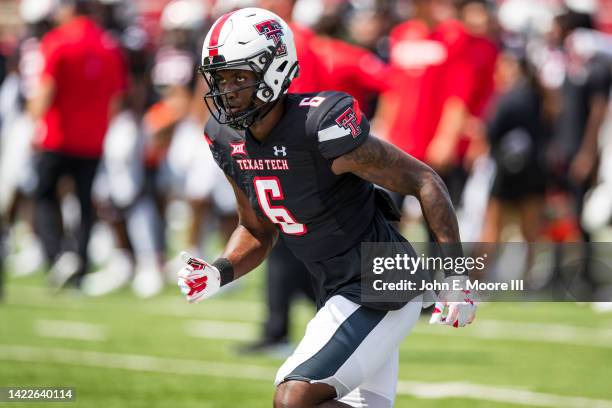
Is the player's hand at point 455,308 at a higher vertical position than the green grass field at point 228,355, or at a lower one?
higher

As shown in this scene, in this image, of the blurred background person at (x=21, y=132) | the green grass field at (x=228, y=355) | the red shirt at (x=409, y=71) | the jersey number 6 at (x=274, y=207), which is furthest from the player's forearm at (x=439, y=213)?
the blurred background person at (x=21, y=132)

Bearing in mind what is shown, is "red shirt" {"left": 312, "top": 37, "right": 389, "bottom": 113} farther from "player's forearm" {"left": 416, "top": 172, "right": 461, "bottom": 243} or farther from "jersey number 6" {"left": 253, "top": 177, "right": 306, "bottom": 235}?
"player's forearm" {"left": 416, "top": 172, "right": 461, "bottom": 243}

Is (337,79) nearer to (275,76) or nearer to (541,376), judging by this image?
(541,376)

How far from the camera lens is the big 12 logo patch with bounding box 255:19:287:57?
14.7 ft

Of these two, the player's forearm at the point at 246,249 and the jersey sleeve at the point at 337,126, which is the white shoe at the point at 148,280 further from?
the jersey sleeve at the point at 337,126

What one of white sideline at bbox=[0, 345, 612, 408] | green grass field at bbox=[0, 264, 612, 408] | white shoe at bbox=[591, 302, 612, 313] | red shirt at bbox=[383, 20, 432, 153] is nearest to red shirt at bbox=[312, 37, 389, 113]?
red shirt at bbox=[383, 20, 432, 153]

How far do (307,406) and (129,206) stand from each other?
291 inches

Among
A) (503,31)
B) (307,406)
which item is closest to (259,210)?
(307,406)

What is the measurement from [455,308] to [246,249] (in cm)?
105

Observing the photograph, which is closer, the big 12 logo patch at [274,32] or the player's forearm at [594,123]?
the big 12 logo patch at [274,32]

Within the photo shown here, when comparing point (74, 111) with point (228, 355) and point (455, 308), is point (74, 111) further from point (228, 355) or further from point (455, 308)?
point (455, 308)

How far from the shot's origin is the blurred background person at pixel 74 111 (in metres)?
10.4

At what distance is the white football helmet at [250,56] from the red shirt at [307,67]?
2.87 metres

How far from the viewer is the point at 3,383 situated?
21.5 feet
